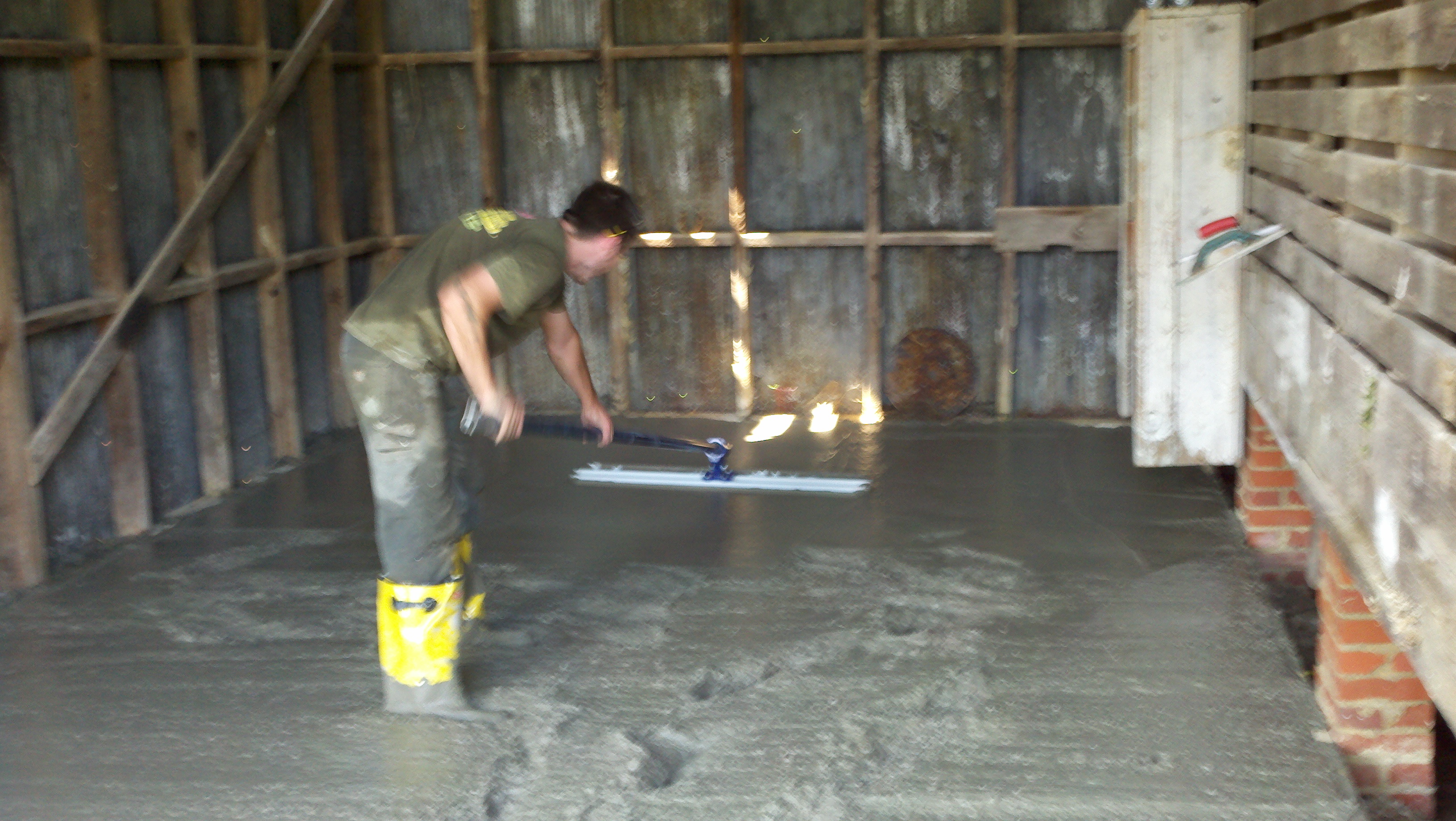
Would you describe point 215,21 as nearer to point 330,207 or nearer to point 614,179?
point 330,207

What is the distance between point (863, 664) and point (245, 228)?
3910mm

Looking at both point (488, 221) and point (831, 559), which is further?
point (831, 559)

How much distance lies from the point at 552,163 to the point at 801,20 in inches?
61.1

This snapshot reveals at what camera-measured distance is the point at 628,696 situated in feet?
13.2

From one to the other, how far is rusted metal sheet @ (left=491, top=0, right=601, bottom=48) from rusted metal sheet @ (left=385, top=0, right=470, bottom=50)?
0.17m

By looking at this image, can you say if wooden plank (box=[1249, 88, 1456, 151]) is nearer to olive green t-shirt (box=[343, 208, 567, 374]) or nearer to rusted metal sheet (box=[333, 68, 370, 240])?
olive green t-shirt (box=[343, 208, 567, 374])

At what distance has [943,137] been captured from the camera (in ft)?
24.4

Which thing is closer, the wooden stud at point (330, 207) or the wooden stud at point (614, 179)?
the wooden stud at point (330, 207)

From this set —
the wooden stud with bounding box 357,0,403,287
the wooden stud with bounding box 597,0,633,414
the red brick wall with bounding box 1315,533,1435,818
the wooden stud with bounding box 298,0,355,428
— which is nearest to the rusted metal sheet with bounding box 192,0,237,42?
the wooden stud with bounding box 298,0,355,428

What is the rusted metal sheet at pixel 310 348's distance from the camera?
718 cm

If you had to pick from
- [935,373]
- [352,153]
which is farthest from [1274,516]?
[352,153]

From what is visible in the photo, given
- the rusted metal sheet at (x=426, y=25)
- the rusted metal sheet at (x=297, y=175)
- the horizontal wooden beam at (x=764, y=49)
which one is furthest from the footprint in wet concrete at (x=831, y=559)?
the rusted metal sheet at (x=426, y=25)

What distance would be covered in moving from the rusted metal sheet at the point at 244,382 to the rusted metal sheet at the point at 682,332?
2.03m

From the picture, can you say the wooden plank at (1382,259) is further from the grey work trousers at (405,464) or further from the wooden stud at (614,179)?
the wooden stud at (614,179)
